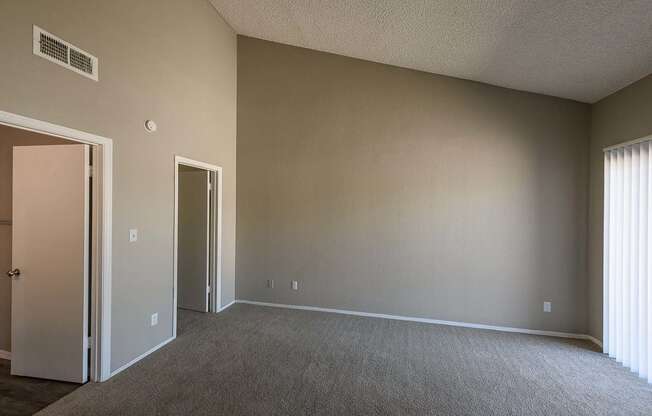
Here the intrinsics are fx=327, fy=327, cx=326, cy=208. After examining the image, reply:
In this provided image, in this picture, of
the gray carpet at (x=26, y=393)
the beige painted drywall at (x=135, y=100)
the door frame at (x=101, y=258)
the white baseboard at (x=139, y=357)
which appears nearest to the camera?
the beige painted drywall at (x=135, y=100)

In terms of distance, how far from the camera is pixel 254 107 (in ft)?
16.4

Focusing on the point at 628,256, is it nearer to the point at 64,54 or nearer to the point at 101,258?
the point at 101,258

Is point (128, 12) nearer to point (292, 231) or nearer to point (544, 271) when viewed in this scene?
point (292, 231)

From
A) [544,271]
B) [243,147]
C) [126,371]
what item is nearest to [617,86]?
[544,271]

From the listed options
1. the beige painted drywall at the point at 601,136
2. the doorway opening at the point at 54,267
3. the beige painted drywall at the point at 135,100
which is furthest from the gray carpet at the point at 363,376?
the beige painted drywall at the point at 601,136

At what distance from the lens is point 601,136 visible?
3689mm

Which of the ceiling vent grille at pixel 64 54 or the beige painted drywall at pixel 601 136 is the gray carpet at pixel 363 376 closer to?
the beige painted drywall at pixel 601 136

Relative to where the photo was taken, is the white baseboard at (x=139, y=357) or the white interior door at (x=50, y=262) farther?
the white baseboard at (x=139, y=357)

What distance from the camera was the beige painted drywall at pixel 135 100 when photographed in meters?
2.18

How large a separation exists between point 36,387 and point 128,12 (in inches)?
130

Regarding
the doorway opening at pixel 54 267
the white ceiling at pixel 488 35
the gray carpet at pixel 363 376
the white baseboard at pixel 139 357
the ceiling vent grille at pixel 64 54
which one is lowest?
the gray carpet at pixel 363 376

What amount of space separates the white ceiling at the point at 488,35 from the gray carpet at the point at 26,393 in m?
4.24

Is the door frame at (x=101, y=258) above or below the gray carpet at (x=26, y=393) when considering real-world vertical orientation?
above

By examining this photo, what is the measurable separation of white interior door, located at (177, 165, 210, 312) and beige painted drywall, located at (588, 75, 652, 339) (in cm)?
480
